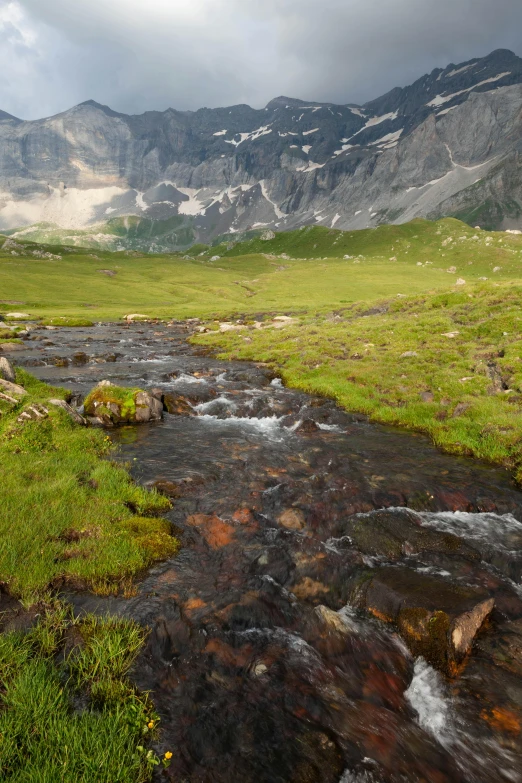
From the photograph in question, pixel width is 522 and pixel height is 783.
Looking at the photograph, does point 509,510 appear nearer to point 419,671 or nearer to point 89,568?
point 419,671

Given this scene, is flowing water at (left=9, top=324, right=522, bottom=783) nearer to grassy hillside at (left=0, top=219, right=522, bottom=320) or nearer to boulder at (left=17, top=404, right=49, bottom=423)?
boulder at (left=17, top=404, right=49, bottom=423)

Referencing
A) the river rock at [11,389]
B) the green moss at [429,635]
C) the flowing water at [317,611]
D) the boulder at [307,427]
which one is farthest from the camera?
the boulder at [307,427]

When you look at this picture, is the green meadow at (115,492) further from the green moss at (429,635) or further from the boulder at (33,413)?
the green moss at (429,635)

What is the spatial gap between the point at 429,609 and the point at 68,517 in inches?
374

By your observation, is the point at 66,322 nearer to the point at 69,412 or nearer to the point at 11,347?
the point at 11,347

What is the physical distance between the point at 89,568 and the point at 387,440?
598 inches

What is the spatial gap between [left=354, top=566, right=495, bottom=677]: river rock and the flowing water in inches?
8.7

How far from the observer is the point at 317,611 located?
8.88 m

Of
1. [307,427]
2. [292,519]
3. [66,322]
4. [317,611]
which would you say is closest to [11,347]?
[66,322]

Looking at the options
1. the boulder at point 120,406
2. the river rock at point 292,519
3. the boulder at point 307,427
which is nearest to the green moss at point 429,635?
the river rock at point 292,519

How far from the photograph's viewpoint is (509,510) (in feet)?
44.5

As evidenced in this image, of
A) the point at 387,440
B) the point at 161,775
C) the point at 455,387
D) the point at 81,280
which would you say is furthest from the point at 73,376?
the point at 81,280

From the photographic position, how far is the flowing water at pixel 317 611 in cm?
620

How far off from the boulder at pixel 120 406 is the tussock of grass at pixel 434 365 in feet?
38.9
